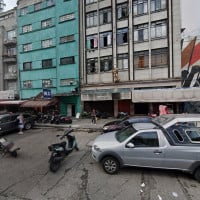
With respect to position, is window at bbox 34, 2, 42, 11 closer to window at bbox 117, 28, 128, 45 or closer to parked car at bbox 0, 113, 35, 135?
window at bbox 117, 28, 128, 45

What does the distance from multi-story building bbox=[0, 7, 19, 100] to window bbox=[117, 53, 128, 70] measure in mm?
17190

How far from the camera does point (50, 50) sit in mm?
30016

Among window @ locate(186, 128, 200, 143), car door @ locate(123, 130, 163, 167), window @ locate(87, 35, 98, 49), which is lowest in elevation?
car door @ locate(123, 130, 163, 167)

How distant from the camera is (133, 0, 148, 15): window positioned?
2458 cm

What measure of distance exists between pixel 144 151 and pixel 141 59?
18.7 meters

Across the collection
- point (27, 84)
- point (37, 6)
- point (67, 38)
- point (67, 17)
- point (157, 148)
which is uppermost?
point (37, 6)

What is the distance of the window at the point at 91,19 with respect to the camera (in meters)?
27.2

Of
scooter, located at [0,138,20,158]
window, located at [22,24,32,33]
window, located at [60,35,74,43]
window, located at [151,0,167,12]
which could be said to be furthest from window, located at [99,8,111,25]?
scooter, located at [0,138,20,158]

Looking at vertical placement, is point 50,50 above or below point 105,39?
below

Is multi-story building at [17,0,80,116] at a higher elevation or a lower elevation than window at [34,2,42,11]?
lower

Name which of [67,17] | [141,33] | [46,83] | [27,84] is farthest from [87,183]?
[27,84]

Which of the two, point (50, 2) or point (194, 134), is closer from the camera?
point (194, 134)

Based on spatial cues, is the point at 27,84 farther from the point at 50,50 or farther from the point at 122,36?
the point at 122,36

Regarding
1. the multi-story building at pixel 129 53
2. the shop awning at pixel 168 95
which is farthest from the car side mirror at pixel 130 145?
the multi-story building at pixel 129 53
